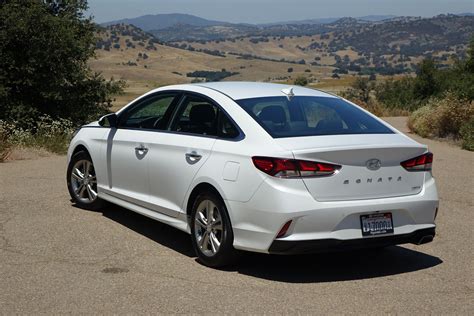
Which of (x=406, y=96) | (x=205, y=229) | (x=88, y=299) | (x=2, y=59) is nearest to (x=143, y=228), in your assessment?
(x=205, y=229)

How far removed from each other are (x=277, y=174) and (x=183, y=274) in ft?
3.93

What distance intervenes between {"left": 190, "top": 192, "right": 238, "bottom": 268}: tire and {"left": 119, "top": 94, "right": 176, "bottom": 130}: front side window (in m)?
1.23

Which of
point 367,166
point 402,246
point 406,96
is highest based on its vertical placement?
point 367,166

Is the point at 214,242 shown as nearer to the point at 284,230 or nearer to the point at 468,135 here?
the point at 284,230

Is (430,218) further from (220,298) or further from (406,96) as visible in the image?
(406,96)

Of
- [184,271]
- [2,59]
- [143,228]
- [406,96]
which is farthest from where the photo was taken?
[406,96]

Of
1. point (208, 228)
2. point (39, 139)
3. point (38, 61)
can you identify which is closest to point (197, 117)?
point (208, 228)

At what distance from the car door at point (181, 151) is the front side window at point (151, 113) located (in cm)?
24

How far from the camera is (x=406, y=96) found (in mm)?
31844

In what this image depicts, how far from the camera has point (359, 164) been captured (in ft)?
19.6

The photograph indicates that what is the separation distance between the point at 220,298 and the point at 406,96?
27476 mm

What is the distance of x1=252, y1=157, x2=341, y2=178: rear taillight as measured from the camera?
5.80 m

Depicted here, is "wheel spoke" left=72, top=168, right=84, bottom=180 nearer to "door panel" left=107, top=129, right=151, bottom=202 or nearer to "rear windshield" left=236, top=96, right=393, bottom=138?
"door panel" left=107, top=129, right=151, bottom=202

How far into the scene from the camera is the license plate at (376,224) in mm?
5961
